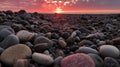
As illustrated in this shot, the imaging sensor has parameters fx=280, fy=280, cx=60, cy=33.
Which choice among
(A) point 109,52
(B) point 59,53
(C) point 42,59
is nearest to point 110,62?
(A) point 109,52

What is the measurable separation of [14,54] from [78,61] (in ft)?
3.45

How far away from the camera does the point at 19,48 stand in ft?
15.0

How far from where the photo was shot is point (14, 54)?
4.45 metres

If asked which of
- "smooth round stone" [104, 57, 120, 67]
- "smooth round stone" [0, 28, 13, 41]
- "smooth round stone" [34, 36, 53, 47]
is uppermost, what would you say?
"smooth round stone" [0, 28, 13, 41]

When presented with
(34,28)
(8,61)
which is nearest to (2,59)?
(8,61)

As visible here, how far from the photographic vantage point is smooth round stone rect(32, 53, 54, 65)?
14.1 feet

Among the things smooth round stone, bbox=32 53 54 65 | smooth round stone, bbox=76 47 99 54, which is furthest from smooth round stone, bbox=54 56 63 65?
smooth round stone, bbox=76 47 99 54

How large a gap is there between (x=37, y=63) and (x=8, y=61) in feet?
1.48

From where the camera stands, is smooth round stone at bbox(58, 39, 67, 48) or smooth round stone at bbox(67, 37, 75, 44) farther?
smooth round stone at bbox(67, 37, 75, 44)

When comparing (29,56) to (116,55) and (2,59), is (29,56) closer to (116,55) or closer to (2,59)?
(2,59)

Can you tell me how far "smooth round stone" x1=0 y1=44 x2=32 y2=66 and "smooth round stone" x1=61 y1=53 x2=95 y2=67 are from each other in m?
0.66

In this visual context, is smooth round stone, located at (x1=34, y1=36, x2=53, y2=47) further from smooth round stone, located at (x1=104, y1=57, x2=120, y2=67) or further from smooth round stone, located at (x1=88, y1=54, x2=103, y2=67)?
smooth round stone, located at (x1=104, y1=57, x2=120, y2=67)

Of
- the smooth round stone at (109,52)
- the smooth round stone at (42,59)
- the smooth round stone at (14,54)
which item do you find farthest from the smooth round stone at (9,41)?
the smooth round stone at (109,52)

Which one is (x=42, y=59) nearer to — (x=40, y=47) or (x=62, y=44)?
(x=40, y=47)
